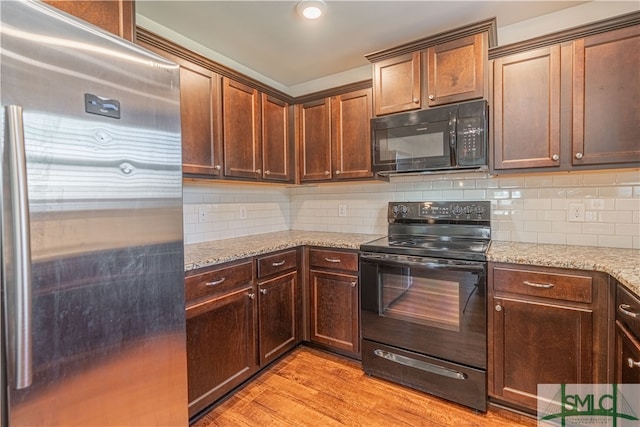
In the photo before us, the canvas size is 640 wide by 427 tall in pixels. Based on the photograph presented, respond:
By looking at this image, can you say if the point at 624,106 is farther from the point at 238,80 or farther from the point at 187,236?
the point at 187,236

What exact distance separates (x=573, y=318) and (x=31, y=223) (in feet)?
7.58

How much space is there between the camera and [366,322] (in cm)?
216

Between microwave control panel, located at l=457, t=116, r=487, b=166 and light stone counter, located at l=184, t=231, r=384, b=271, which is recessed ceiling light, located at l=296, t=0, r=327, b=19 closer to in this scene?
microwave control panel, located at l=457, t=116, r=487, b=166

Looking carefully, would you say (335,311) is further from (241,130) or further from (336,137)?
(241,130)

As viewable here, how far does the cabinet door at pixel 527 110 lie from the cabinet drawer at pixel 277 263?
5.04ft

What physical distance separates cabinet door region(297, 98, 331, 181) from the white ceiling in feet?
1.36

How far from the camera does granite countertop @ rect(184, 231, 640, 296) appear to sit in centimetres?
147

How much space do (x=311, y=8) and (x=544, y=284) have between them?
2.06 metres

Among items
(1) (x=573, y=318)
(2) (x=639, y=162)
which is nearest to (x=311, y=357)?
(1) (x=573, y=318)

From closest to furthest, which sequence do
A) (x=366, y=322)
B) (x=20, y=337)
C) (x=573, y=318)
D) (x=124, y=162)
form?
(x=20, y=337)
(x=124, y=162)
(x=573, y=318)
(x=366, y=322)

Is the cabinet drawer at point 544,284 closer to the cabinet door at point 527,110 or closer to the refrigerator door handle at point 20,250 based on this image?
the cabinet door at point 527,110

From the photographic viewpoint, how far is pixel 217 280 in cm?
182

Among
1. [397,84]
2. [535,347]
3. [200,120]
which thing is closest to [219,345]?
[200,120]

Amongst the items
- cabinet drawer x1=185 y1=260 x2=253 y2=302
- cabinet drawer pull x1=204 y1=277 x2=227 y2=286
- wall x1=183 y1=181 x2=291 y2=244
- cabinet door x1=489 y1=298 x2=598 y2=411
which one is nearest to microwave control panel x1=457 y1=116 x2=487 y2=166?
cabinet door x1=489 y1=298 x2=598 y2=411
